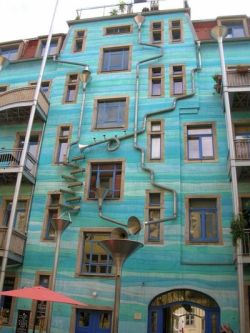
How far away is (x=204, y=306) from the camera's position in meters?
15.4

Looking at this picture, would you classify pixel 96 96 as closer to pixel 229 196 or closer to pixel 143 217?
pixel 143 217

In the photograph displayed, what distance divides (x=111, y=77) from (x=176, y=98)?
4.16m

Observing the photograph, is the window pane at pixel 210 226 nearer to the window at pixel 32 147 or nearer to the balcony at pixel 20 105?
the window at pixel 32 147

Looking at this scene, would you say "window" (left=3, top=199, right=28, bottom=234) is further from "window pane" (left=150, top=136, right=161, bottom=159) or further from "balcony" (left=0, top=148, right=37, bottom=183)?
"window pane" (left=150, top=136, right=161, bottom=159)

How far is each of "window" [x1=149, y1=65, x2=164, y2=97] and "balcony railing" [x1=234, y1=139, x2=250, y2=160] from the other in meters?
5.43

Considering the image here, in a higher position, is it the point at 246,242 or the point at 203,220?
the point at 203,220

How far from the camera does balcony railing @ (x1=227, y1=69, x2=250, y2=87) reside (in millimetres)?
17672

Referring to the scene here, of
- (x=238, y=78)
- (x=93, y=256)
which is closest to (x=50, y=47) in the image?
(x=238, y=78)

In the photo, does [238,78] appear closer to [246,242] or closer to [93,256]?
[246,242]

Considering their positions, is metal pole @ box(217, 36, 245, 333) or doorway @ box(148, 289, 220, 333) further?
doorway @ box(148, 289, 220, 333)

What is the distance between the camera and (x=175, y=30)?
73.7ft

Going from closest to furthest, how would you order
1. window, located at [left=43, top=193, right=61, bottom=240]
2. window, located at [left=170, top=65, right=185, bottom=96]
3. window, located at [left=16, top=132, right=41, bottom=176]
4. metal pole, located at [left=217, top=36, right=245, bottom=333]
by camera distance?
metal pole, located at [left=217, top=36, right=245, bottom=333], window, located at [left=43, top=193, right=61, bottom=240], window, located at [left=16, top=132, right=41, bottom=176], window, located at [left=170, top=65, right=185, bottom=96]

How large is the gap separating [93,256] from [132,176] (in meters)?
4.18

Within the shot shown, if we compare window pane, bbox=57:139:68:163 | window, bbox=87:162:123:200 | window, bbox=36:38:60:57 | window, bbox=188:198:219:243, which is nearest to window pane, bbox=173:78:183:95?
window, bbox=87:162:123:200
